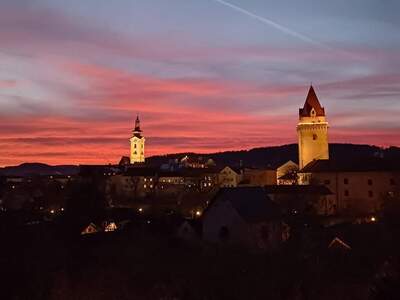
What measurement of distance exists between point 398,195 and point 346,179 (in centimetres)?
1008

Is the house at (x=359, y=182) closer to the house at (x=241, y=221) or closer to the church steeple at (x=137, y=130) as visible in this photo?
the house at (x=241, y=221)

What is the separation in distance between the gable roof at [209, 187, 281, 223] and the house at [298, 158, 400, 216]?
2512 centimetres

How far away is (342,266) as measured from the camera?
29.2 meters

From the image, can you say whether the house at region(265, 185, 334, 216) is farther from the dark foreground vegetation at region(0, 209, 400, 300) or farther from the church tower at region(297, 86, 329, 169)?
the dark foreground vegetation at region(0, 209, 400, 300)

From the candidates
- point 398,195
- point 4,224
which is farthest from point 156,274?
point 398,195

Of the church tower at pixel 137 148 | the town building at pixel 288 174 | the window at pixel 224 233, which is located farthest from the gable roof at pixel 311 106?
the church tower at pixel 137 148

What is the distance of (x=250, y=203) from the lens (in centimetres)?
4047

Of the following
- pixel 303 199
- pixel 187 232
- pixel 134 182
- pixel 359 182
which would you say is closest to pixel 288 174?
pixel 359 182

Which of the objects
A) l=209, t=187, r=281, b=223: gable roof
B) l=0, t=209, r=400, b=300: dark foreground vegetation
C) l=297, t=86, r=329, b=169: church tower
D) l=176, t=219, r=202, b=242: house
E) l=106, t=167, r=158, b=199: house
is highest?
l=297, t=86, r=329, b=169: church tower

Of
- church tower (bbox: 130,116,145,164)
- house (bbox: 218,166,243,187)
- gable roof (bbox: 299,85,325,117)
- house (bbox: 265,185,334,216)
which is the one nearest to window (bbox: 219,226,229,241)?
house (bbox: 265,185,334,216)

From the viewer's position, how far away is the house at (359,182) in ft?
216

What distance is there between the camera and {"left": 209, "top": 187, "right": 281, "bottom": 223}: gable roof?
128 feet

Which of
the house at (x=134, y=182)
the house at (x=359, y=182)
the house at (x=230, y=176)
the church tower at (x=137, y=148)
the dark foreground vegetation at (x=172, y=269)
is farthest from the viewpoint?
the church tower at (x=137, y=148)

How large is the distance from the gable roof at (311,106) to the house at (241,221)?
151 ft
